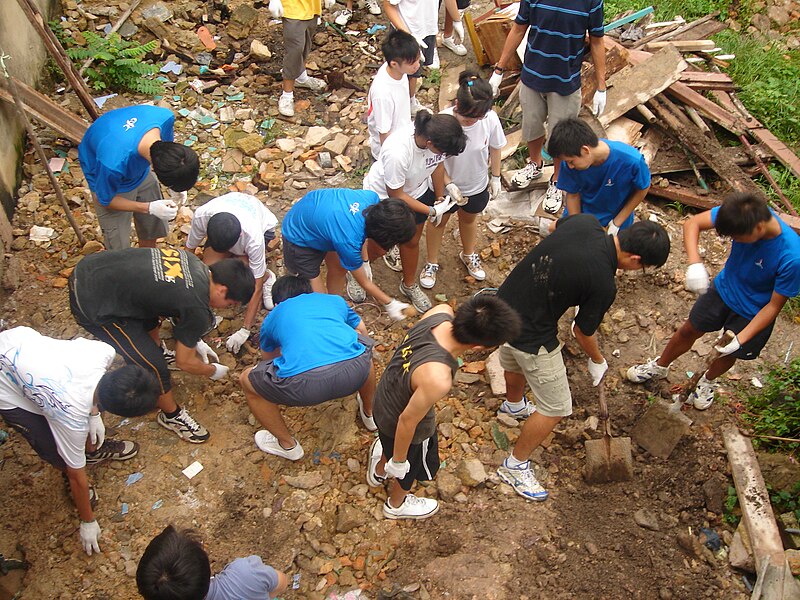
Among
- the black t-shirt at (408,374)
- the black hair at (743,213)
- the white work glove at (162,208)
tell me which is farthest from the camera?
the white work glove at (162,208)

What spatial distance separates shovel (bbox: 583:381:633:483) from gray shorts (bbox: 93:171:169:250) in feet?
12.1

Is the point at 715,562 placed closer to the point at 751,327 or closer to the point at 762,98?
the point at 751,327

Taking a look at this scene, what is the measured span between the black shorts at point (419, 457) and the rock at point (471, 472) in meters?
0.46

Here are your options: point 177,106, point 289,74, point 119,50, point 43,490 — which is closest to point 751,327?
point 43,490

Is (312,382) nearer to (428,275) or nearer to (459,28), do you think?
(428,275)

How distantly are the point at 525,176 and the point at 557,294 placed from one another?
2.60 meters

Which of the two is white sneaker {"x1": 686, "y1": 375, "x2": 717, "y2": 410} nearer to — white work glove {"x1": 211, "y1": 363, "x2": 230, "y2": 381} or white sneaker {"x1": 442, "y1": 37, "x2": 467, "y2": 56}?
white work glove {"x1": 211, "y1": 363, "x2": 230, "y2": 381}

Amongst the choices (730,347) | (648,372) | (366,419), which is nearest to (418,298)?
(366,419)

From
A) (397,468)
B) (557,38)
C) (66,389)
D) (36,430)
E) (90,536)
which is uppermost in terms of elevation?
(557,38)

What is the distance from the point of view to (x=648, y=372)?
4.66 meters

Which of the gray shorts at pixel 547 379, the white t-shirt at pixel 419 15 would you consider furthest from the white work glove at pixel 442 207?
the white t-shirt at pixel 419 15

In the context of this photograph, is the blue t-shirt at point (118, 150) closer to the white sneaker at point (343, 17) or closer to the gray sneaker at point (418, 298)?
the gray sneaker at point (418, 298)

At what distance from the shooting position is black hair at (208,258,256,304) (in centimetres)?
373

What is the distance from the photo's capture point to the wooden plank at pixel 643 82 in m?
6.06
